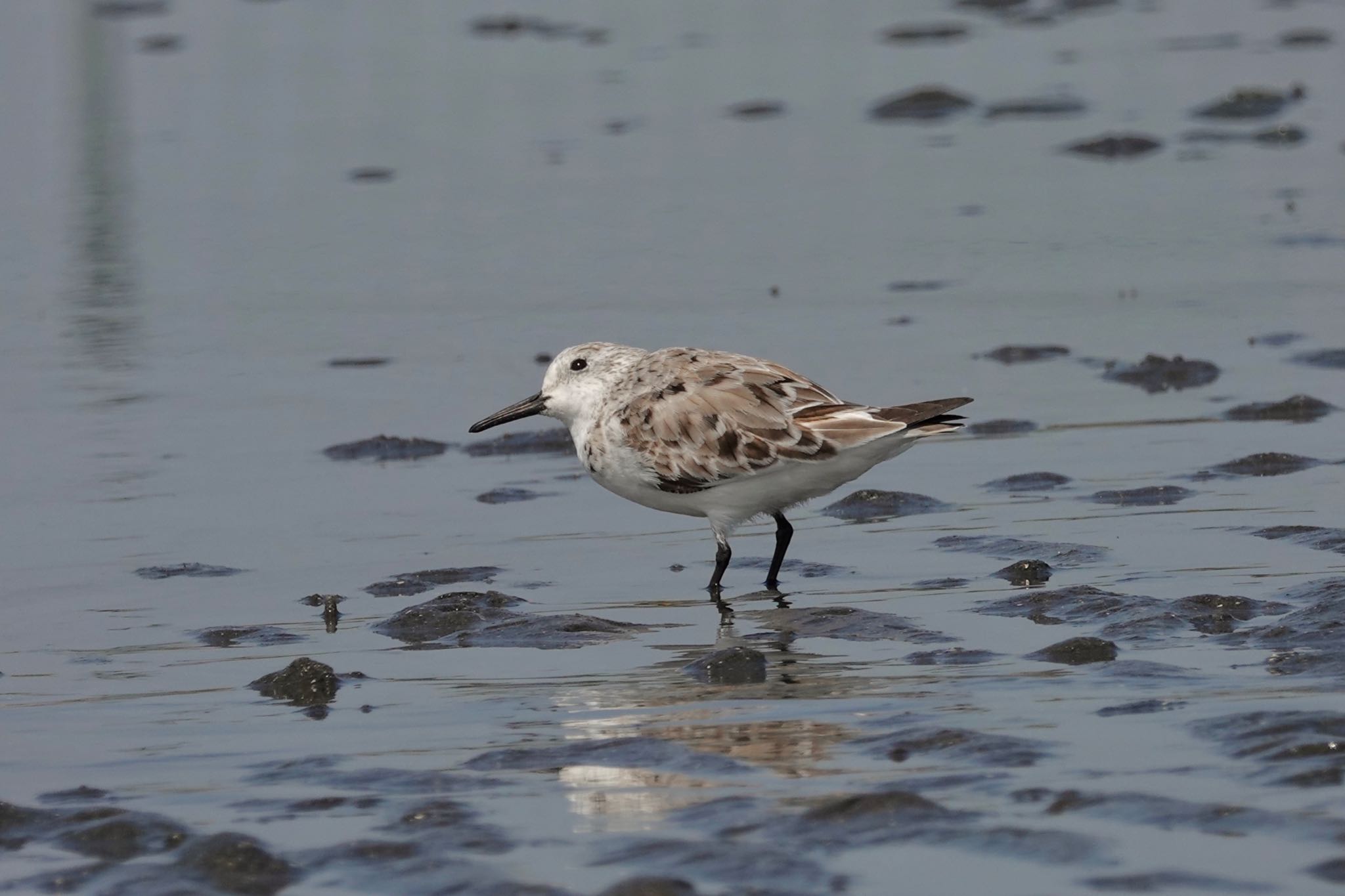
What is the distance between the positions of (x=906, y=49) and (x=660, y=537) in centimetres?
1424

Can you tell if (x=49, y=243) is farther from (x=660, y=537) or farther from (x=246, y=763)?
(x=246, y=763)

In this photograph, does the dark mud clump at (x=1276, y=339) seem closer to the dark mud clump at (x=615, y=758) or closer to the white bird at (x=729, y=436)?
the white bird at (x=729, y=436)

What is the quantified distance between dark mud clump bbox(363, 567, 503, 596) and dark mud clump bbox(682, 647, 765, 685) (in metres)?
1.65

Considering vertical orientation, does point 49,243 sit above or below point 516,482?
above

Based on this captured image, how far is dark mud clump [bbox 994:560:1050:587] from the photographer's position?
27.5 ft

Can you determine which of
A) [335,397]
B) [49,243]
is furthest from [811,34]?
[335,397]

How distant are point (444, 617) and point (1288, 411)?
491 centimetres

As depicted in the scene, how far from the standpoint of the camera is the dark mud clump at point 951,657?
23.7ft

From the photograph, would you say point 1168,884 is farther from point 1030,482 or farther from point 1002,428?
point 1002,428

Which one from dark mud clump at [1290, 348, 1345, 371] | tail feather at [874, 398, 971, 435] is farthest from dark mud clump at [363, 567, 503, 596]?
dark mud clump at [1290, 348, 1345, 371]

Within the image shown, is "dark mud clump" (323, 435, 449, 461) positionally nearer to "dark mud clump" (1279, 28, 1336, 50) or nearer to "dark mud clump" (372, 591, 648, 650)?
"dark mud clump" (372, 591, 648, 650)

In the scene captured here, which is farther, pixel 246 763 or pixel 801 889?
pixel 246 763

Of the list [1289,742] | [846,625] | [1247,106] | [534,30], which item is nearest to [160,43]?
[534,30]

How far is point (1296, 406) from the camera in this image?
425 inches
